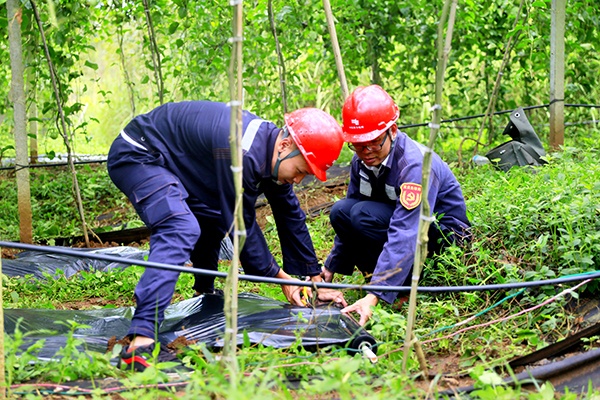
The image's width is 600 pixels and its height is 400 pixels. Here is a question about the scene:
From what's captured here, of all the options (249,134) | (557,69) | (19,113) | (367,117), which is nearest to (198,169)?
(249,134)

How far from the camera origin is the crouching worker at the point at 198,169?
3170 millimetres

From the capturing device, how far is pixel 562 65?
610cm

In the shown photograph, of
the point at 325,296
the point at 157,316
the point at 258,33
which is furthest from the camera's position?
the point at 258,33

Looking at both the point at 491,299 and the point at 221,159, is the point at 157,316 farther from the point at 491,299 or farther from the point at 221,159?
the point at 491,299

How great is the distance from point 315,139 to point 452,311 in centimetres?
116

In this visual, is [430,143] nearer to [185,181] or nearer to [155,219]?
[155,219]

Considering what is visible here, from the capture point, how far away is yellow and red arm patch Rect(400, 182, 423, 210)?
363 cm

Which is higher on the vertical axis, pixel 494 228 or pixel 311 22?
pixel 311 22

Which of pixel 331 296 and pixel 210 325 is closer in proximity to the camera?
pixel 210 325

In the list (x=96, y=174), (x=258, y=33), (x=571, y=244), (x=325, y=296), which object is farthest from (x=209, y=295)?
(x=258, y=33)

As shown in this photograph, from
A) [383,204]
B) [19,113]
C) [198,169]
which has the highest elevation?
[19,113]

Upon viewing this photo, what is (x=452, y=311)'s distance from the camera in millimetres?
3699

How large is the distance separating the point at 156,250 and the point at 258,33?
19.0 ft

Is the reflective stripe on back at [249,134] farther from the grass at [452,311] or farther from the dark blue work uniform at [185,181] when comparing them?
the grass at [452,311]
